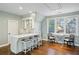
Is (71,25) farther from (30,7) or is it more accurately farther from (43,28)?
(43,28)

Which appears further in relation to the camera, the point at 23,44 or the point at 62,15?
the point at 23,44

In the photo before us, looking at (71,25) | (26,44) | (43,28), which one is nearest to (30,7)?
(71,25)

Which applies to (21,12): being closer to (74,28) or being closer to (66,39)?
(74,28)

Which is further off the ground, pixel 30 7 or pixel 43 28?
pixel 30 7

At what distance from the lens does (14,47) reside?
2.32 metres

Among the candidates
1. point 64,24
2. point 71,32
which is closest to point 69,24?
point 64,24

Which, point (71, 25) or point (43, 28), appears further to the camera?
point (43, 28)

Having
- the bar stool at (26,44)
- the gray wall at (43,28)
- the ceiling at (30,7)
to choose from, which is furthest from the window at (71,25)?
the gray wall at (43,28)

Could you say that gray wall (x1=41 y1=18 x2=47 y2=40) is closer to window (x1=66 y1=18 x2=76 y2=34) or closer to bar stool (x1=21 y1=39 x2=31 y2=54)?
bar stool (x1=21 y1=39 x2=31 y2=54)

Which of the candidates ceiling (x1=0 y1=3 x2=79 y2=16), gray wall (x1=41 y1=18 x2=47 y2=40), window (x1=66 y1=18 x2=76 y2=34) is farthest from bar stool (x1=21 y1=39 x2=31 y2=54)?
window (x1=66 y1=18 x2=76 y2=34)

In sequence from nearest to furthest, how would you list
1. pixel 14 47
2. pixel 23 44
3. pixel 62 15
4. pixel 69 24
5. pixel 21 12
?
pixel 21 12
pixel 69 24
pixel 62 15
pixel 14 47
pixel 23 44

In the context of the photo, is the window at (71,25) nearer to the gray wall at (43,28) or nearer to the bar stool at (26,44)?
the bar stool at (26,44)

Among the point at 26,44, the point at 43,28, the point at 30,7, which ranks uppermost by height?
the point at 30,7

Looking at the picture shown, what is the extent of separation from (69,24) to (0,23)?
2.05 meters
